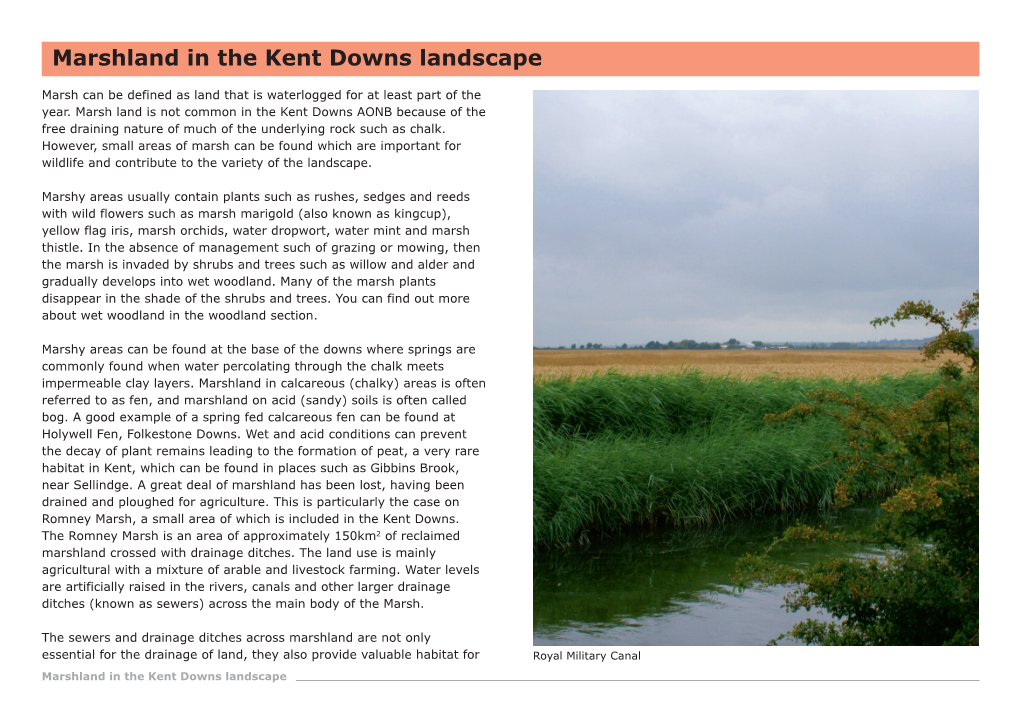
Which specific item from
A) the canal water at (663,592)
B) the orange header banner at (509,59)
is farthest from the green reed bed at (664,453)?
the orange header banner at (509,59)

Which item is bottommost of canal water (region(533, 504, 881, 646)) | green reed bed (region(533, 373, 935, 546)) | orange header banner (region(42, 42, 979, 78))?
canal water (region(533, 504, 881, 646))

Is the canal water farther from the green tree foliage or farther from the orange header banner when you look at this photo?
the orange header banner

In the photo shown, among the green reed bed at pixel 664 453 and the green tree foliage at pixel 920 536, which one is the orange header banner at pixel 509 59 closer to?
the green tree foliage at pixel 920 536

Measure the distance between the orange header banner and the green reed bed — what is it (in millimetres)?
3879

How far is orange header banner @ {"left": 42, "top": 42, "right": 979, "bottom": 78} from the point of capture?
410 cm

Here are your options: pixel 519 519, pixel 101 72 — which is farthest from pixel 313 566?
pixel 101 72

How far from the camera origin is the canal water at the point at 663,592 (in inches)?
219

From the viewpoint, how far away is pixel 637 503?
8.75 metres

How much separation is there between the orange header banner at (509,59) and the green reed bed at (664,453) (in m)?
3.88

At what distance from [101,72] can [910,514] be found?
443 cm

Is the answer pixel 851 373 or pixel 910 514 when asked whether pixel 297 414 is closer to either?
pixel 910 514

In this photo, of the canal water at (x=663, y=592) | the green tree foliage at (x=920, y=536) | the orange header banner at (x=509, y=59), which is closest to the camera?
the green tree foliage at (x=920, y=536)

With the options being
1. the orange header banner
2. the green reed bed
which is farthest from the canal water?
the orange header banner

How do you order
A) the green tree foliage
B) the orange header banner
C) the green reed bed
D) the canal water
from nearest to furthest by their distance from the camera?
the green tree foliage
the orange header banner
the canal water
the green reed bed
